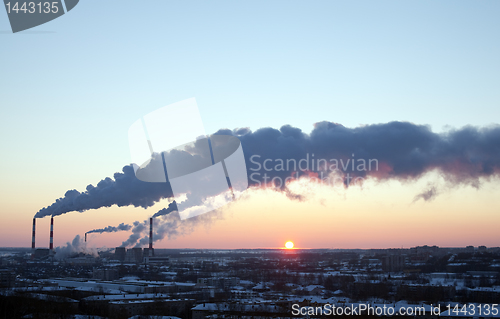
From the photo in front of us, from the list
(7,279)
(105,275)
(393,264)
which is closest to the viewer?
(7,279)

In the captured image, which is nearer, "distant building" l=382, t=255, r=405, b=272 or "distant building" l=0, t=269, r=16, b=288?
"distant building" l=0, t=269, r=16, b=288

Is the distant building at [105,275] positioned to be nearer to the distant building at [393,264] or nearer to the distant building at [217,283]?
the distant building at [217,283]

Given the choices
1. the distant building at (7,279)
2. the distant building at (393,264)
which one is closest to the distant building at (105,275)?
the distant building at (7,279)

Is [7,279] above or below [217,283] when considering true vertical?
above

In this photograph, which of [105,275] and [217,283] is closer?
[217,283]

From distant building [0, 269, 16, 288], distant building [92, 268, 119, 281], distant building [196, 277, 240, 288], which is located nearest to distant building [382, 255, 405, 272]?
distant building [196, 277, 240, 288]

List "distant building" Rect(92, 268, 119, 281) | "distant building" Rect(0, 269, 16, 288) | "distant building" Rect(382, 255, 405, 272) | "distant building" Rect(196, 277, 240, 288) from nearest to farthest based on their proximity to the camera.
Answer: "distant building" Rect(0, 269, 16, 288), "distant building" Rect(196, 277, 240, 288), "distant building" Rect(92, 268, 119, 281), "distant building" Rect(382, 255, 405, 272)

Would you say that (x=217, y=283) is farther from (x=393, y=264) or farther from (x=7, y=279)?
(x=393, y=264)

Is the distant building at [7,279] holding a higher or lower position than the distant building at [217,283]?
higher

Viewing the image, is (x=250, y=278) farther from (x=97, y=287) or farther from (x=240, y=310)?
(x=240, y=310)

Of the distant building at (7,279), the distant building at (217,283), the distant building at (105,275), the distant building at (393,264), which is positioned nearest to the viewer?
the distant building at (7,279)

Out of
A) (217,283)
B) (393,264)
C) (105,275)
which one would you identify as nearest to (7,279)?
(105,275)

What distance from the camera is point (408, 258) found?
116188 millimetres

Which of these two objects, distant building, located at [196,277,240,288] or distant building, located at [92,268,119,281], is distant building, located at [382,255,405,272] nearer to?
distant building, located at [196,277,240,288]
